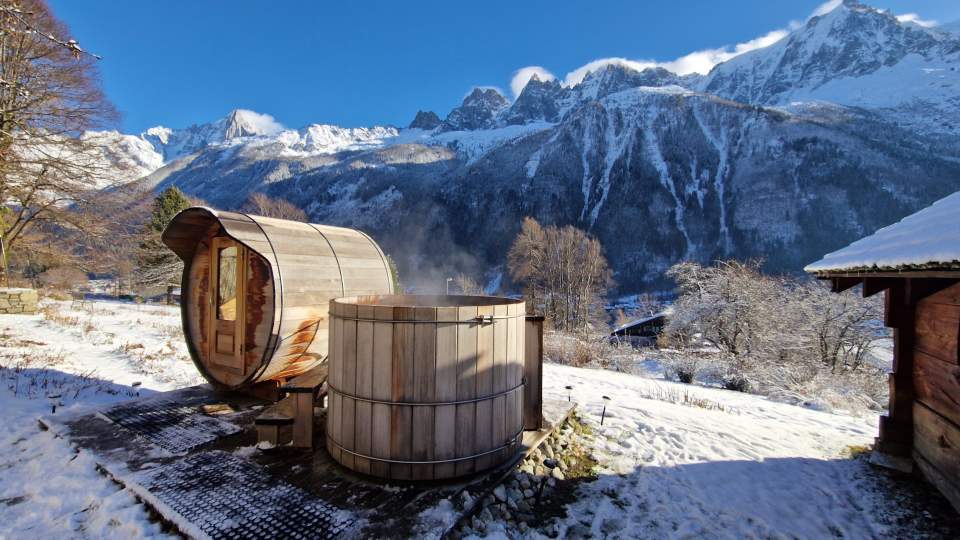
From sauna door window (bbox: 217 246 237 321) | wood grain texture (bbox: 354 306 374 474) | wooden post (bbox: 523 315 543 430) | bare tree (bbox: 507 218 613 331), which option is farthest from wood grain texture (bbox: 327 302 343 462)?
bare tree (bbox: 507 218 613 331)

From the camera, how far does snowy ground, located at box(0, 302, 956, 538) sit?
3.37m

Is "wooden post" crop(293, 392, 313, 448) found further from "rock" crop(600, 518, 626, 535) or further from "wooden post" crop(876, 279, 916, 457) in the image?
"wooden post" crop(876, 279, 916, 457)

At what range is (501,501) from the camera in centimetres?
359

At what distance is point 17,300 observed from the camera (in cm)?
1170

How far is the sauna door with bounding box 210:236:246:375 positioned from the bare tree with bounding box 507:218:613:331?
1005 inches

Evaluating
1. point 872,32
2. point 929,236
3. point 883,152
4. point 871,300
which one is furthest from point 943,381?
point 872,32

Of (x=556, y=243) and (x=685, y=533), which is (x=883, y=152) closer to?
(x=556, y=243)

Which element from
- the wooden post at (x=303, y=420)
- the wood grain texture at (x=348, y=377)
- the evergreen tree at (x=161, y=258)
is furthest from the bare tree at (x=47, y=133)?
the wood grain texture at (x=348, y=377)

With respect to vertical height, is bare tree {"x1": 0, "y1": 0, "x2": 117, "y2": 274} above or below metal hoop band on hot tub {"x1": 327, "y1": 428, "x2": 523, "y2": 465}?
above

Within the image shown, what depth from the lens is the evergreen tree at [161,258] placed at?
78.6 feet

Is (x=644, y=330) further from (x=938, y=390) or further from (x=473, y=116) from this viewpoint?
(x=473, y=116)

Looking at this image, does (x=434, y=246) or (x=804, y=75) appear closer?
(x=434, y=246)

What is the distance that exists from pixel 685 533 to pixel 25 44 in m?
18.0

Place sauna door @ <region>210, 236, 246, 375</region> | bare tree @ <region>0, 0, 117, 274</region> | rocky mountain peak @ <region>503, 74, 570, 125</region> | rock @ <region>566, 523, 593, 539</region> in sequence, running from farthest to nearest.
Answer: rocky mountain peak @ <region>503, 74, 570, 125</region>
bare tree @ <region>0, 0, 117, 274</region>
sauna door @ <region>210, 236, 246, 375</region>
rock @ <region>566, 523, 593, 539</region>
